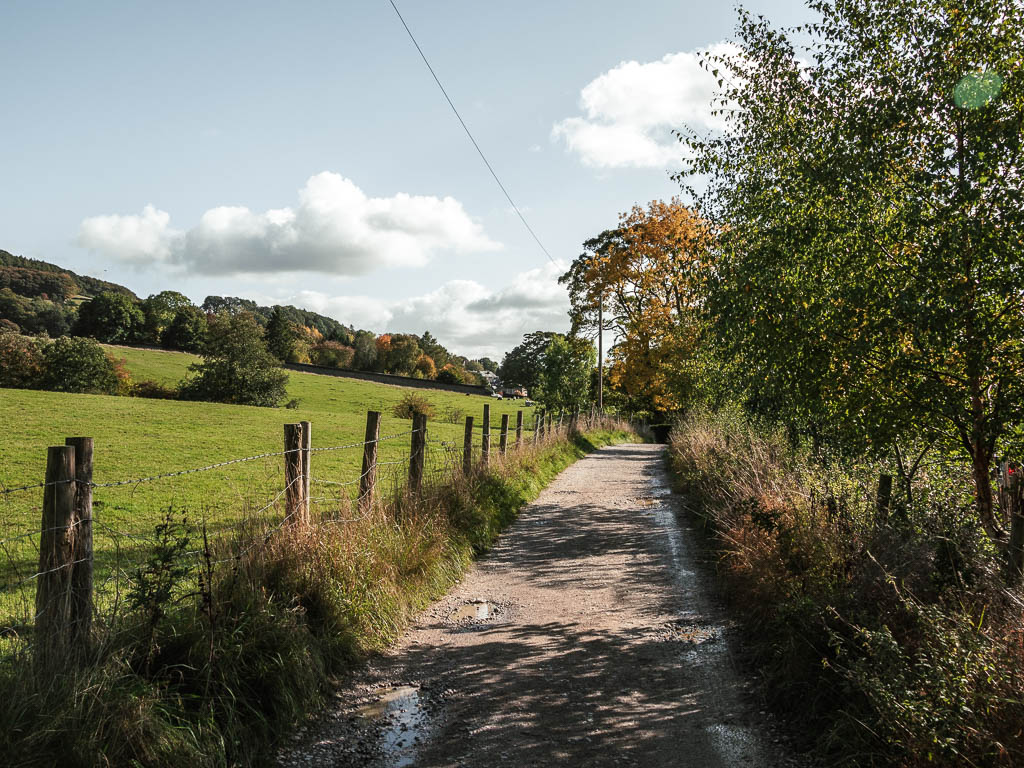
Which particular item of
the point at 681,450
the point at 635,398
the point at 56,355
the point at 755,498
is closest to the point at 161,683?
the point at 755,498

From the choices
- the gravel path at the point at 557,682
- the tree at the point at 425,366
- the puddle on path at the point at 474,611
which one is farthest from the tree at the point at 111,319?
the gravel path at the point at 557,682

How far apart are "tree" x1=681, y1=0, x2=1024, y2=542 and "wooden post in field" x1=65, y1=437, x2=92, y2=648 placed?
208 inches

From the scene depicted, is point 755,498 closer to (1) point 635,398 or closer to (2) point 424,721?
(2) point 424,721

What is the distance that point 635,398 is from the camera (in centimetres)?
4594

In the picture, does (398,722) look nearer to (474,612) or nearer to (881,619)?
(474,612)

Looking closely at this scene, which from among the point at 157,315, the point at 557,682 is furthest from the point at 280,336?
the point at 557,682

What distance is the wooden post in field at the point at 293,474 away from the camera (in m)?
5.68

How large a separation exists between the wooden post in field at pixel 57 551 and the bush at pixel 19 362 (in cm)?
4914

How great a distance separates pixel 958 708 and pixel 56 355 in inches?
2047

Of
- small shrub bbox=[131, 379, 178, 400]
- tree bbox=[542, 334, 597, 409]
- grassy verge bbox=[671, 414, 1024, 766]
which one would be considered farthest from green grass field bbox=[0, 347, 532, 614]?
small shrub bbox=[131, 379, 178, 400]

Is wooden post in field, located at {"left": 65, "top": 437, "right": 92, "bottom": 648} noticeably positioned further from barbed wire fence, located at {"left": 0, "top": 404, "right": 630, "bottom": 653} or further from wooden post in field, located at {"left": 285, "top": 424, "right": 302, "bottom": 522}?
wooden post in field, located at {"left": 285, "top": 424, "right": 302, "bottom": 522}

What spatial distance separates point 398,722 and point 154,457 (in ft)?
59.8

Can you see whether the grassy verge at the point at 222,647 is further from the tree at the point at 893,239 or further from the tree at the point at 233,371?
the tree at the point at 233,371

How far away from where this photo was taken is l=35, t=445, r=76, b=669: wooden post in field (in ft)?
11.4
